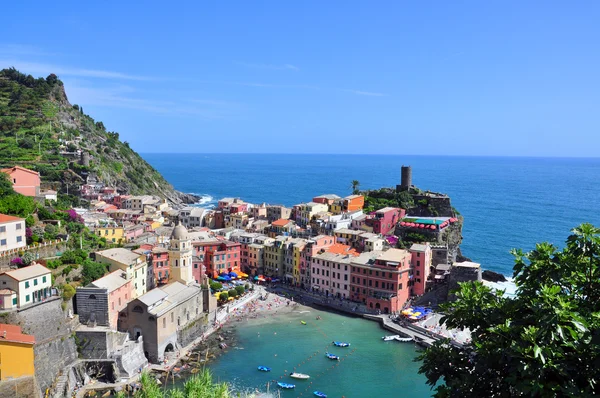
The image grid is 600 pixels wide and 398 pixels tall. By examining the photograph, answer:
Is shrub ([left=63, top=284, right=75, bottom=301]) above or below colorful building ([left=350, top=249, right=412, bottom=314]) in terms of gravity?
above

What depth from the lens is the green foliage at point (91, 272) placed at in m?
35.9

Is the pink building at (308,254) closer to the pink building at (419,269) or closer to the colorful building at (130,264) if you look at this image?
the pink building at (419,269)

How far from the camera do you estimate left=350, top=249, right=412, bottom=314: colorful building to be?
4491 centimetres

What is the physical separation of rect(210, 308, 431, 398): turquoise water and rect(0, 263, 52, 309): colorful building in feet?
41.5

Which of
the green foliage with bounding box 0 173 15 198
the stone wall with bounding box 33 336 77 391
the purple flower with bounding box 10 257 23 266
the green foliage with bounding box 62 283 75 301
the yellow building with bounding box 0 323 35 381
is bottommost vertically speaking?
the stone wall with bounding box 33 336 77 391

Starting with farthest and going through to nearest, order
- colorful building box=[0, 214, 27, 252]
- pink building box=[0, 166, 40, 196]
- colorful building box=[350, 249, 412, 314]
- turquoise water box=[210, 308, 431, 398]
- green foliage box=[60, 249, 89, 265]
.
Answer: pink building box=[0, 166, 40, 196] → colorful building box=[350, 249, 412, 314] → green foliage box=[60, 249, 89, 265] → colorful building box=[0, 214, 27, 252] → turquoise water box=[210, 308, 431, 398]

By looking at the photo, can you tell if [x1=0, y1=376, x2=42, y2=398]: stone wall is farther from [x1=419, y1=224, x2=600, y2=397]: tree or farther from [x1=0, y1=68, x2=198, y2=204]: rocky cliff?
[x1=0, y1=68, x2=198, y2=204]: rocky cliff

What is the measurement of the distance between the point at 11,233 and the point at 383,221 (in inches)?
1631

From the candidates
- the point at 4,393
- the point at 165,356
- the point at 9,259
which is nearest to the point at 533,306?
the point at 4,393

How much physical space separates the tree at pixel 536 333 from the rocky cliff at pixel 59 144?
70.7 meters

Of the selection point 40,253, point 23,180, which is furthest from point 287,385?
point 23,180

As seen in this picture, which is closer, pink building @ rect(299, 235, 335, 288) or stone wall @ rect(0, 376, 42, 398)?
stone wall @ rect(0, 376, 42, 398)

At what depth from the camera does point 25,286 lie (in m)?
29.1

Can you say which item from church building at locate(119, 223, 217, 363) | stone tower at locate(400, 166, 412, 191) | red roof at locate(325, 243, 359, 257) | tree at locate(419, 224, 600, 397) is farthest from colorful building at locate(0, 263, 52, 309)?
stone tower at locate(400, 166, 412, 191)
